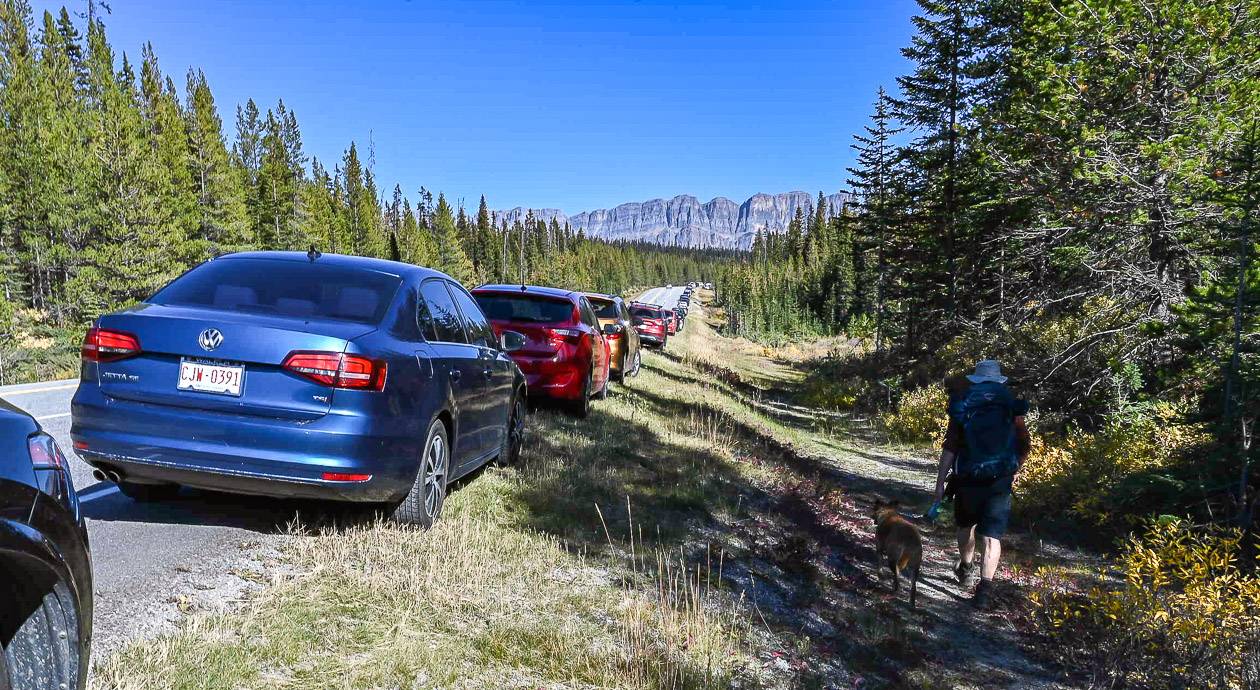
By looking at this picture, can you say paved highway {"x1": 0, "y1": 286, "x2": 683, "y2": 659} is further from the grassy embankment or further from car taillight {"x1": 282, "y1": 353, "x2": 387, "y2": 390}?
car taillight {"x1": 282, "y1": 353, "x2": 387, "y2": 390}

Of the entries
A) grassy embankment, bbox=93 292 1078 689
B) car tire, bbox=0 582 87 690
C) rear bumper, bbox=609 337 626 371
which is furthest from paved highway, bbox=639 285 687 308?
car tire, bbox=0 582 87 690

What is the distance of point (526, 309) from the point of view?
31.1ft

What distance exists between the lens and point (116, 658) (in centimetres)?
273

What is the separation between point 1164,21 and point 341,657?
11.9m

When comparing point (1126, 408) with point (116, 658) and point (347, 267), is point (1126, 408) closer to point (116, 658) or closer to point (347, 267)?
point (347, 267)

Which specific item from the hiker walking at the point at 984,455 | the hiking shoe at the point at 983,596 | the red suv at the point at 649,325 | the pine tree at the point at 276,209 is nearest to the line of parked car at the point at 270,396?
the hiker walking at the point at 984,455

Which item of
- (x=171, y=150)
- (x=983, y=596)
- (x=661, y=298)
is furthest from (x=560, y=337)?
(x=661, y=298)

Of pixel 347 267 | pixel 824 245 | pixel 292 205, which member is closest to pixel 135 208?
pixel 292 205

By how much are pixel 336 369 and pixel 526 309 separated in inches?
225


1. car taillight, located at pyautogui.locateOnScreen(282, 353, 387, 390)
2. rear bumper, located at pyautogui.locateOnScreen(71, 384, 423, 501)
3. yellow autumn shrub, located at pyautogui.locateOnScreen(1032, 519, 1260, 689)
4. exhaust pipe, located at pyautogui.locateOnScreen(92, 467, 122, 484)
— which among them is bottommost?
yellow autumn shrub, located at pyautogui.locateOnScreen(1032, 519, 1260, 689)

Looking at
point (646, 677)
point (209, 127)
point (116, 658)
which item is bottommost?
point (646, 677)

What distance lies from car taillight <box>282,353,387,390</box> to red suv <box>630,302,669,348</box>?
24789 millimetres

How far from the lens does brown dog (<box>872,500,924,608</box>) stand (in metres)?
5.61

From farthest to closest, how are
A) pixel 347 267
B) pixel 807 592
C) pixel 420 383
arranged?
pixel 807 592 → pixel 347 267 → pixel 420 383
